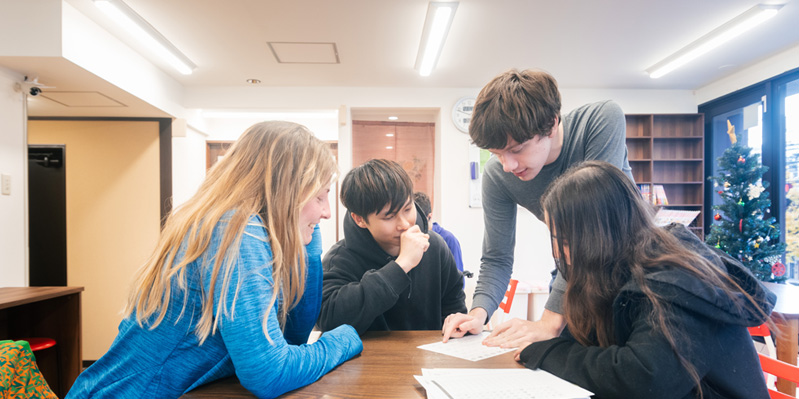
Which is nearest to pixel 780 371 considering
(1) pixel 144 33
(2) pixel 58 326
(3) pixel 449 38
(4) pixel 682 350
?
(4) pixel 682 350

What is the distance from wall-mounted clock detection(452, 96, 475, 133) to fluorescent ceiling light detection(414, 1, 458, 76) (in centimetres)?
75

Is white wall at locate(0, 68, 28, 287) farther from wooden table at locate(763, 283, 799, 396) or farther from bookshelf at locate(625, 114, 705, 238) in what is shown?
bookshelf at locate(625, 114, 705, 238)

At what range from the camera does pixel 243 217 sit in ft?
2.72

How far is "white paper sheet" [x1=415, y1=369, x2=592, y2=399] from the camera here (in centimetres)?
76

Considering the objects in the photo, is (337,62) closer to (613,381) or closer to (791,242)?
(613,381)

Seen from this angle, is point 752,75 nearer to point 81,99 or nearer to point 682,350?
point 682,350

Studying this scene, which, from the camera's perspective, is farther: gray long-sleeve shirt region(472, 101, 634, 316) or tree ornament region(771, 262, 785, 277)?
tree ornament region(771, 262, 785, 277)

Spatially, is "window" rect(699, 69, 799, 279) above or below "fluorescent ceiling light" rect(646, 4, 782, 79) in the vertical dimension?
below

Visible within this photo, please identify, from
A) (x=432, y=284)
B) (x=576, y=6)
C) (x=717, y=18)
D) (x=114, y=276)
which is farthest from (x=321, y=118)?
(x=432, y=284)

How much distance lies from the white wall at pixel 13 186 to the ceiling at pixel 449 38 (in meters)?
0.23

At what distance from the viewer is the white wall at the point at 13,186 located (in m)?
2.89

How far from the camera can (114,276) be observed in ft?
14.2

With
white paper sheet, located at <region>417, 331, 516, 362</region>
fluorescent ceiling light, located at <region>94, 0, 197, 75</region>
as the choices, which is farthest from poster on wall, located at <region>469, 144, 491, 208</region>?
white paper sheet, located at <region>417, 331, 516, 362</region>

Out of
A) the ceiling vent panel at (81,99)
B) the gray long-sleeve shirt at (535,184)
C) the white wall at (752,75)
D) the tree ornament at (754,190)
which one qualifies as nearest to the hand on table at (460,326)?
the gray long-sleeve shirt at (535,184)
